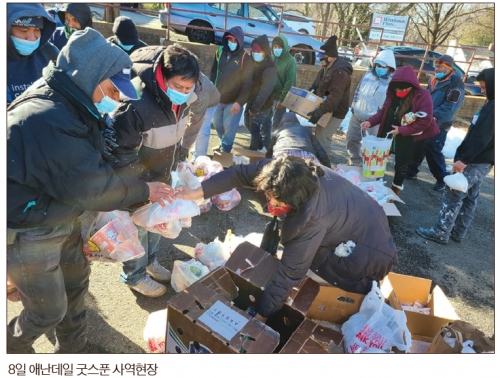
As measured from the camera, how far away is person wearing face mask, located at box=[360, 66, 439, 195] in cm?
402

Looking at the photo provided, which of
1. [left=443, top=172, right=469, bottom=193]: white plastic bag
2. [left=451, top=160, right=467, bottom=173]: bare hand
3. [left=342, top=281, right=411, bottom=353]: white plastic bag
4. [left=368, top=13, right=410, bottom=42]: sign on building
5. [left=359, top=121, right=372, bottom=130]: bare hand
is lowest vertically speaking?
[left=342, top=281, right=411, bottom=353]: white plastic bag

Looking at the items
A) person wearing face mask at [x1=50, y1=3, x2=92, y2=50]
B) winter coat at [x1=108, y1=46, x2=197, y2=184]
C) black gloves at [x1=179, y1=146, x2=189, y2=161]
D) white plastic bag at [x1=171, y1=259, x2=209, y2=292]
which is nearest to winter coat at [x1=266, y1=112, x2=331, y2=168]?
black gloves at [x1=179, y1=146, x2=189, y2=161]

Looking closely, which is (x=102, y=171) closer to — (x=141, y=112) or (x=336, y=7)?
(x=141, y=112)

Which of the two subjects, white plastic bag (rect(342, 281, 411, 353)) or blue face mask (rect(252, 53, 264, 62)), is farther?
blue face mask (rect(252, 53, 264, 62))

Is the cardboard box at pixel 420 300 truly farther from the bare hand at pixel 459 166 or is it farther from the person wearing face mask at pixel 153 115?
the person wearing face mask at pixel 153 115

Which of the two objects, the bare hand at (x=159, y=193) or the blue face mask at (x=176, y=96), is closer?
the bare hand at (x=159, y=193)

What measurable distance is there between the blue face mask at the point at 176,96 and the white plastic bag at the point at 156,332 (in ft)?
4.25

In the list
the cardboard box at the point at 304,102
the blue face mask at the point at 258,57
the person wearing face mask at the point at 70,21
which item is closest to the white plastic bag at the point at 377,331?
the cardboard box at the point at 304,102

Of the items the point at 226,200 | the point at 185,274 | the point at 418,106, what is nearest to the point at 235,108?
the point at 226,200

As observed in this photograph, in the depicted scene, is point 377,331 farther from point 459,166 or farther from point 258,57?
point 258,57

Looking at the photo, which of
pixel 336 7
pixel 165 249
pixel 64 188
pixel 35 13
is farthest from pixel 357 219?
pixel 336 7

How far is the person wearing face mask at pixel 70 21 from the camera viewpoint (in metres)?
3.76

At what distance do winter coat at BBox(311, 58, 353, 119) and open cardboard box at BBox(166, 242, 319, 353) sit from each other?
275 cm

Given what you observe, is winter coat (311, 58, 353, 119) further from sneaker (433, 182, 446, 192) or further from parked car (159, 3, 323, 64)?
parked car (159, 3, 323, 64)
